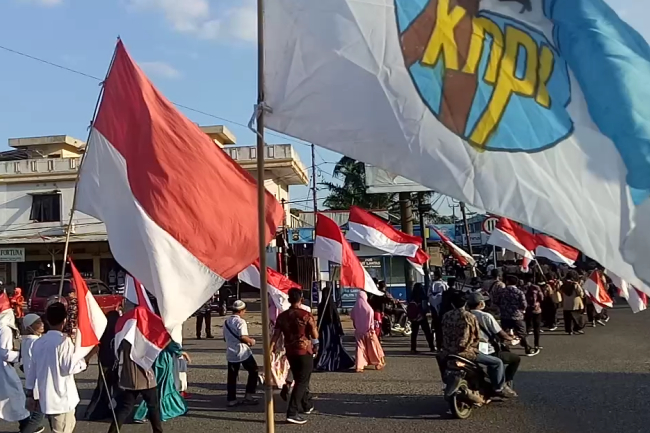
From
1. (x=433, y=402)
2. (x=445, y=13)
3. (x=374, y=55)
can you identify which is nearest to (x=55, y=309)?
(x=374, y=55)

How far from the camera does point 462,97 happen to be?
13.9ft

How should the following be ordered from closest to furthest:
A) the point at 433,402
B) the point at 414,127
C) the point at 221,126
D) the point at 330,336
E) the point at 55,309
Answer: the point at 414,127 → the point at 55,309 → the point at 433,402 → the point at 330,336 → the point at 221,126

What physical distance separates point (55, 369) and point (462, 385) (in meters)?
4.93

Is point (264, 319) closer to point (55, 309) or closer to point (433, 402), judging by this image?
point (55, 309)

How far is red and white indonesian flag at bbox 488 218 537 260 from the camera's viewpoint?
16.8 metres

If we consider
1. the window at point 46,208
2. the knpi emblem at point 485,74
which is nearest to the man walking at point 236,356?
the knpi emblem at point 485,74

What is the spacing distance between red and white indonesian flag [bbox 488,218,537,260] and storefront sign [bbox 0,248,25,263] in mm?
25490

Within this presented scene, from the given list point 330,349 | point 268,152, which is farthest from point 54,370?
point 268,152

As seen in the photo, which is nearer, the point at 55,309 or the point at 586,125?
the point at 586,125

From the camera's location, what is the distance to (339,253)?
37.4 feet

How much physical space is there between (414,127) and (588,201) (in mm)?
1134

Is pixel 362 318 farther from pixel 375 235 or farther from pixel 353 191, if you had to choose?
pixel 353 191

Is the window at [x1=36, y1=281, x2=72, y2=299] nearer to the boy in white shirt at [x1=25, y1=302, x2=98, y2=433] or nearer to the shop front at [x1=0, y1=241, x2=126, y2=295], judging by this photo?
the shop front at [x1=0, y1=241, x2=126, y2=295]

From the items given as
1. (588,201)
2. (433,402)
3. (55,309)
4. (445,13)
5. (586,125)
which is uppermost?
(445,13)
